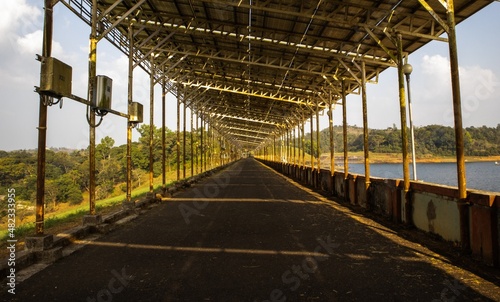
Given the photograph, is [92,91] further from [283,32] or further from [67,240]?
[283,32]

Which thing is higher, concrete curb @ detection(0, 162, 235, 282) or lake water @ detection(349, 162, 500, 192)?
concrete curb @ detection(0, 162, 235, 282)

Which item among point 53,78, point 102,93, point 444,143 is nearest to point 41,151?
point 53,78

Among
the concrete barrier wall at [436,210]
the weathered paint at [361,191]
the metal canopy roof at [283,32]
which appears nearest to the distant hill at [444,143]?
the metal canopy roof at [283,32]

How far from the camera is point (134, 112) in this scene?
41.5ft

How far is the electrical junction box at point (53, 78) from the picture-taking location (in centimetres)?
648

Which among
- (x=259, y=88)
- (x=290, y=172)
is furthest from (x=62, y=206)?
(x=259, y=88)

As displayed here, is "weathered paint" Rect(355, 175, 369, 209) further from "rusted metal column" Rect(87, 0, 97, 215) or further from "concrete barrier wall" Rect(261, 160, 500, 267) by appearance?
"rusted metal column" Rect(87, 0, 97, 215)

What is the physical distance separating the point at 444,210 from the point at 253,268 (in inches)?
184

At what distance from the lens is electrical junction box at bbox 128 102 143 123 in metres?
12.6

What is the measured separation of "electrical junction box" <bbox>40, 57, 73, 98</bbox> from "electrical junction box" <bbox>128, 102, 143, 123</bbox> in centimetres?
570

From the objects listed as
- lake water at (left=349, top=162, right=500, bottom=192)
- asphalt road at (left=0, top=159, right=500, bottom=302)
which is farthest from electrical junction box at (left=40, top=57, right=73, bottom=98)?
lake water at (left=349, top=162, right=500, bottom=192)

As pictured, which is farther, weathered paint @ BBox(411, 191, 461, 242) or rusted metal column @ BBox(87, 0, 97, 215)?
rusted metal column @ BBox(87, 0, 97, 215)

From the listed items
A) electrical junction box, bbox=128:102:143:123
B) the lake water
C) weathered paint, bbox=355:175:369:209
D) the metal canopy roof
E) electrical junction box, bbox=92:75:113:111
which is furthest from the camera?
the lake water

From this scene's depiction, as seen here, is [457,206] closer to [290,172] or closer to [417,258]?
[417,258]
